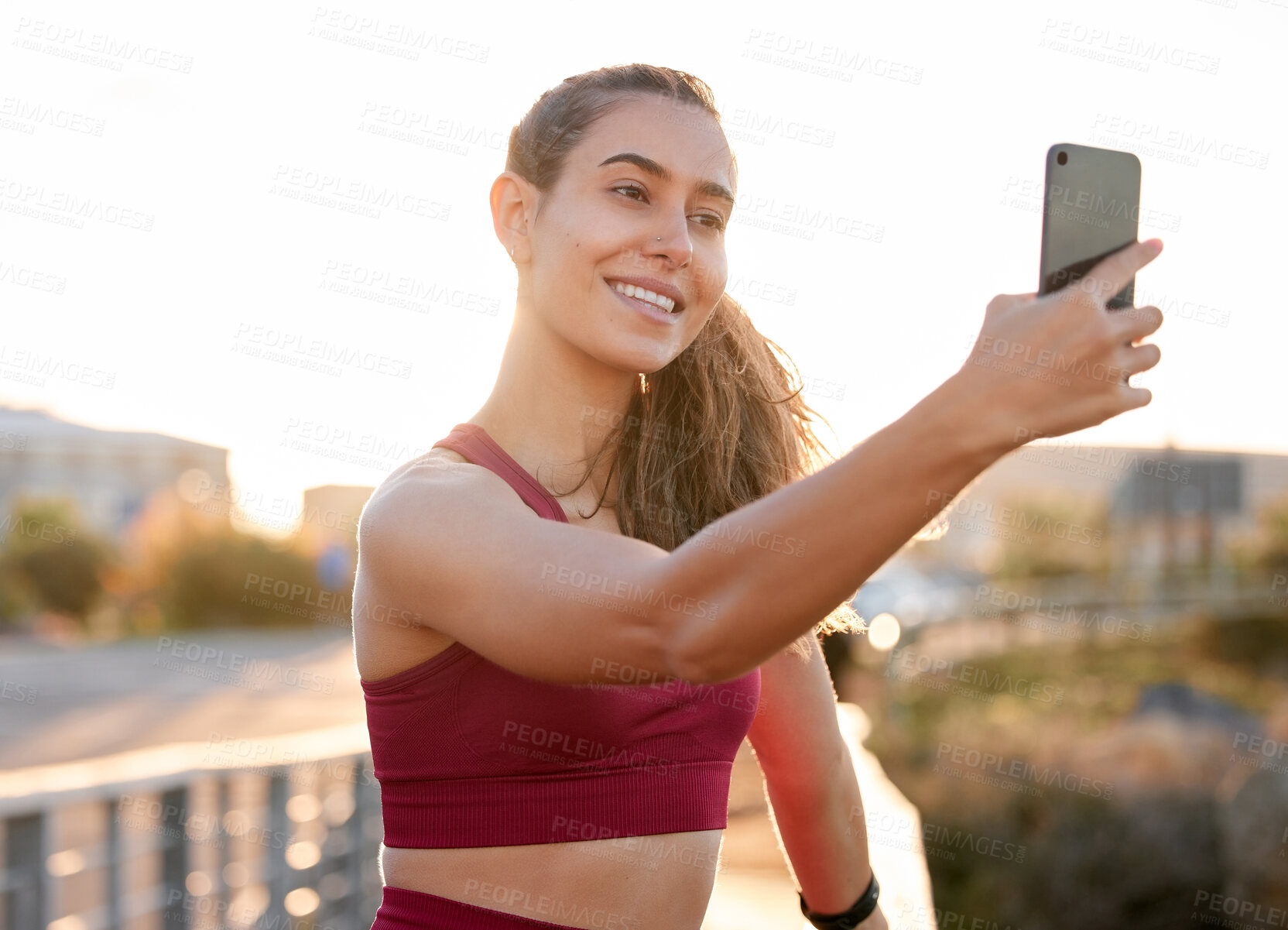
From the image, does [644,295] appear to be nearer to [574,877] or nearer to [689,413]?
[689,413]

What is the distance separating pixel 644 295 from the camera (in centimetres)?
193

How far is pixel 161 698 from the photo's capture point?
2395 cm

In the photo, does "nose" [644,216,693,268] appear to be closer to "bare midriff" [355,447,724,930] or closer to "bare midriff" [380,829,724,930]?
"bare midriff" [355,447,724,930]

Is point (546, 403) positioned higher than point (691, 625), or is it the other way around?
point (546, 403)

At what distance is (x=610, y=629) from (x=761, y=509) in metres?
0.22

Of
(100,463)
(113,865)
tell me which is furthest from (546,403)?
(100,463)

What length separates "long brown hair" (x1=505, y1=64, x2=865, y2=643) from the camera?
2041 millimetres

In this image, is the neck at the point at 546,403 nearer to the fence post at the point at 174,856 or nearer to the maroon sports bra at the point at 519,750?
the maroon sports bra at the point at 519,750

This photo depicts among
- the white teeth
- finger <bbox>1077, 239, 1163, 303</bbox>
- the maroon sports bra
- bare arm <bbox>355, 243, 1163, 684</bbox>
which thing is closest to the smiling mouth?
the white teeth

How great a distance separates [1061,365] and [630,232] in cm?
91

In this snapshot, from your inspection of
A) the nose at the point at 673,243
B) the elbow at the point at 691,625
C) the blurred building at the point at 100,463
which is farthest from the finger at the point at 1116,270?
the blurred building at the point at 100,463

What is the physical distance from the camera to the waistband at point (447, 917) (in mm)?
1786

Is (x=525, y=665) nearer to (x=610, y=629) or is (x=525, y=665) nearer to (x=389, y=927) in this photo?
(x=610, y=629)

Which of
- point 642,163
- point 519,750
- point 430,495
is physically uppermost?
point 642,163
